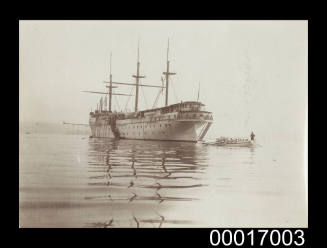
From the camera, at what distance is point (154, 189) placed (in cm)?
602

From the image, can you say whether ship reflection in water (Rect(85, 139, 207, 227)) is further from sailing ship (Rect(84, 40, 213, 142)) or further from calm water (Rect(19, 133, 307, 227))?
sailing ship (Rect(84, 40, 213, 142))

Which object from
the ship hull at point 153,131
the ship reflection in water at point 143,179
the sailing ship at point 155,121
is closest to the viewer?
the ship reflection in water at point 143,179

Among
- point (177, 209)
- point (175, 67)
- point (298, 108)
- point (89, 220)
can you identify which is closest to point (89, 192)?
point (89, 220)

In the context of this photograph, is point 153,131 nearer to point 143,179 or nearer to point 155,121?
point 155,121

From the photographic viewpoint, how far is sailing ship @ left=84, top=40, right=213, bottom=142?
652cm

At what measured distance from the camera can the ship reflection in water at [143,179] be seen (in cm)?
567

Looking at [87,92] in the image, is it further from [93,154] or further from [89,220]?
[89,220]

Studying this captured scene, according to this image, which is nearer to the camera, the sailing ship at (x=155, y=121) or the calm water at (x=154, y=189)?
the calm water at (x=154, y=189)

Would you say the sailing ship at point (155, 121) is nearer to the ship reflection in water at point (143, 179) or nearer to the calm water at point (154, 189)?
the ship reflection in water at point (143, 179)

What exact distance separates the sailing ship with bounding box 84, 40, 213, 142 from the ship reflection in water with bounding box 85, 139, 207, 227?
36 centimetres

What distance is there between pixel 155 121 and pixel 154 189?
73.4 inches

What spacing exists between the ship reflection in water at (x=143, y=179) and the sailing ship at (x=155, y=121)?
0.36m

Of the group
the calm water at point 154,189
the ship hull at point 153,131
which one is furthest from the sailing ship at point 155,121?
the calm water at point 154,189

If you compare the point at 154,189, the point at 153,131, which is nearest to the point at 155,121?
the point at 153,131
